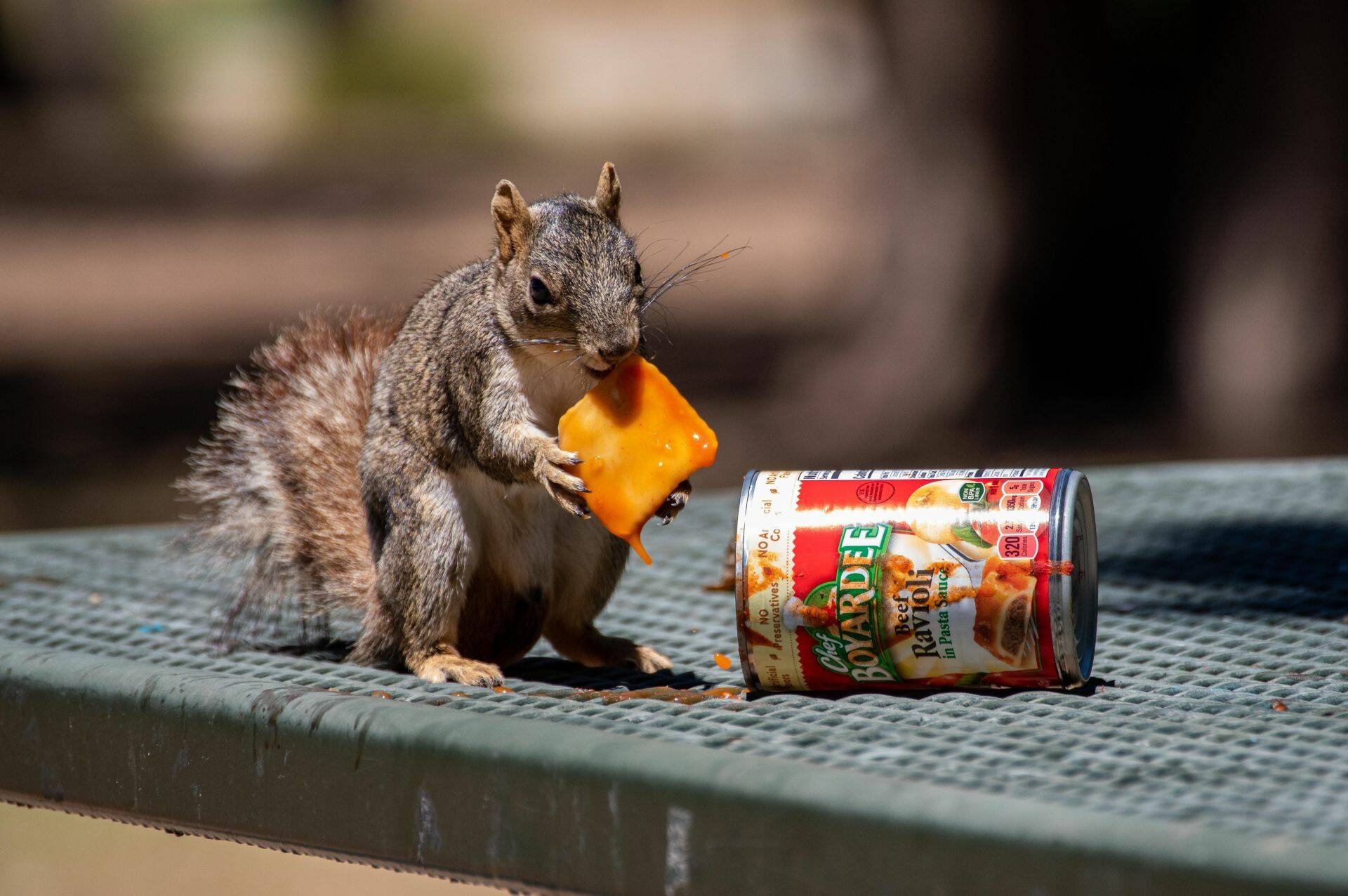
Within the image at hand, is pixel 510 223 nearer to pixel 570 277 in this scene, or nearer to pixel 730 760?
pixel 570 277

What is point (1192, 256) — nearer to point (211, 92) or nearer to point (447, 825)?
point (447, 825)

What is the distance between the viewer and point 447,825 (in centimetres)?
171

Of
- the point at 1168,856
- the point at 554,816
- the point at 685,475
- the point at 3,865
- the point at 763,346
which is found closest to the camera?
the point at 1168,856

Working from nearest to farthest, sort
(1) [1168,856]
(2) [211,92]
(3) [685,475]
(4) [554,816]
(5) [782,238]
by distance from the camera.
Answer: (1) [1168,856]
(4) [554,816]
(3) [685,475]
(5) [782,238]
(2) [211,92]

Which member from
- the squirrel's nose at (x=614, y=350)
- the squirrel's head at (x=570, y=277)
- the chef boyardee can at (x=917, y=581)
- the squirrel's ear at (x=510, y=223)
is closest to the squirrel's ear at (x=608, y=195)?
the squirrel's head at (x=570, y=277)

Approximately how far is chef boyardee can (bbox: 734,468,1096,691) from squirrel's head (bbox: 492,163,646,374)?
0.33 meters

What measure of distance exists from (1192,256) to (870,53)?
1608 millimetres

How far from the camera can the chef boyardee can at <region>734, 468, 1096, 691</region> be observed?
1.94 m

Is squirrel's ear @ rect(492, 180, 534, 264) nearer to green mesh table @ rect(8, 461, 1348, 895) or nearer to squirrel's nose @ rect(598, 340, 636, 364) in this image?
squirrel's nose @ rect(598, 340, 636, 364)

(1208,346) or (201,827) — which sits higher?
Answer: (1208,346)

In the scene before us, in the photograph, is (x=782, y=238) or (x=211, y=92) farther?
(x=211, y=92)

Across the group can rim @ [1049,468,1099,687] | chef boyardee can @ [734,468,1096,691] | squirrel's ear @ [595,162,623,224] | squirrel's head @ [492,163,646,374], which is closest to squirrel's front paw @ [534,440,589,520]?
squirrel's head @ [492,163,646,374]

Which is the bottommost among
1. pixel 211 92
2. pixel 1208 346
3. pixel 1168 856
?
pixel 1168 856

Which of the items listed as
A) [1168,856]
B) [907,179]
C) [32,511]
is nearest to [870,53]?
[907,179]
